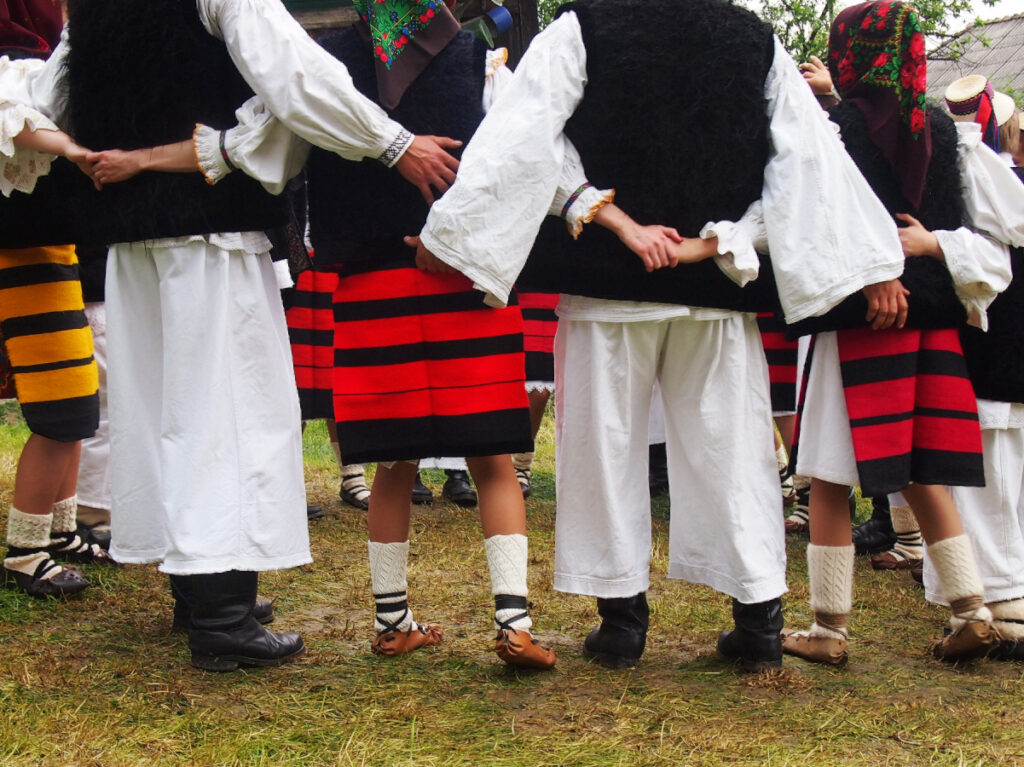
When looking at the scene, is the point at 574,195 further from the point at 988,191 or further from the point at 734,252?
the point at 988,191

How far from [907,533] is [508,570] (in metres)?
2.00

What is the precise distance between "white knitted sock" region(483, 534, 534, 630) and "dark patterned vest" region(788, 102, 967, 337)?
37.4 inches

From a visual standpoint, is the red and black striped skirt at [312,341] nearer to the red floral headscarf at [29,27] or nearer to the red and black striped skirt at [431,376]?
the red floral headscarf at [29,27]

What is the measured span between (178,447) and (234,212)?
1.97ft

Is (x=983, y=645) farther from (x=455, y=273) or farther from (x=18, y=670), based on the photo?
(x=18, y=670)

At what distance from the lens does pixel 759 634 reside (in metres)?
2.63

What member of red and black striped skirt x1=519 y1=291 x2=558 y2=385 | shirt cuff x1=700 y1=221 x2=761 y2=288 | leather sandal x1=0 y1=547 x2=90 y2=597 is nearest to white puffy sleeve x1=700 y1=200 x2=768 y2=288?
shirt cuff x1=700 y1=221 x2=761 y2=288

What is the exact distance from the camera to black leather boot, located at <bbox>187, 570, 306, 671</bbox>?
260 centimetres

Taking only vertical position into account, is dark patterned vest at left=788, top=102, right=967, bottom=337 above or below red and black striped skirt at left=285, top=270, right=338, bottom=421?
above

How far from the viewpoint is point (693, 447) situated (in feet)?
8.66

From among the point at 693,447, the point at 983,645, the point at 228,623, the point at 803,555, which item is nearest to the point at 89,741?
the point at 228,623

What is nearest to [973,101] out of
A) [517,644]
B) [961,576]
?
[961,576]

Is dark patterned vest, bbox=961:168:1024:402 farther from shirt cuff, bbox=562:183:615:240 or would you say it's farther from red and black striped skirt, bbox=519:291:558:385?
red and black striped skirt, bbox=519:291:558:385

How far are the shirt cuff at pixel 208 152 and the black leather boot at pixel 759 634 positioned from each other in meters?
1.68
